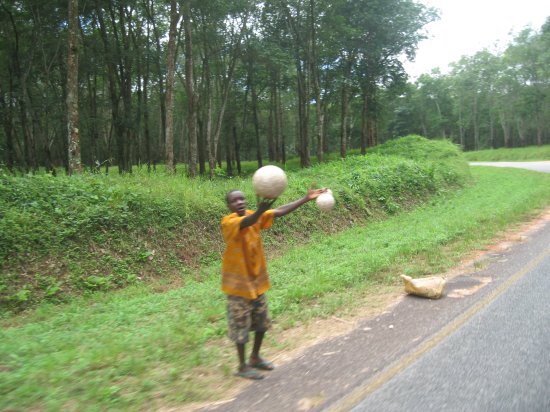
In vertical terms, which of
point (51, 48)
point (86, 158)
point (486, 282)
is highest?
point (51, 48)

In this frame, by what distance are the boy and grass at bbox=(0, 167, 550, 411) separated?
0.45 m

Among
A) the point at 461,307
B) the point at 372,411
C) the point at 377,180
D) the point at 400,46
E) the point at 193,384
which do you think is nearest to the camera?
the point at 372,411

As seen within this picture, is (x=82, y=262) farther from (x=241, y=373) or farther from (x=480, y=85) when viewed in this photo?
(x=480, y=85)

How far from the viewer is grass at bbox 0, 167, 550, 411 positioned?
3.66 metres

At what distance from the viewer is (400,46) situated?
30.2 metres

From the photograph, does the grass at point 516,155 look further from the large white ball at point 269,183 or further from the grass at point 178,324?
the large white ball at point 269,183

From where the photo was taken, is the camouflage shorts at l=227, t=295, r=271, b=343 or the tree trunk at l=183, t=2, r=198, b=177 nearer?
the camouflage shorts at l=227, t=295, r=271, b=343

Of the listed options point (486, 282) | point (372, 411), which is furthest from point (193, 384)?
point (486, 282)

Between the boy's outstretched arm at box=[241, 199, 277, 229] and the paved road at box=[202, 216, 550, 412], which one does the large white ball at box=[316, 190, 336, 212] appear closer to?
the boy's outstretched arm at box=[241, 199, 277, 229]

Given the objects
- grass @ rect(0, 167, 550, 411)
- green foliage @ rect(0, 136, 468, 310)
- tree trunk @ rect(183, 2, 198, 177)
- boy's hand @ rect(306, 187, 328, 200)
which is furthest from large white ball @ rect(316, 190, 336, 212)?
tree trunk @ rect(183, 2, 198, 177)

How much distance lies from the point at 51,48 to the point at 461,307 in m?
26.0

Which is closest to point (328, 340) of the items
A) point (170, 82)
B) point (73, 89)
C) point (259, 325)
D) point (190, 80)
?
point (259, 325)

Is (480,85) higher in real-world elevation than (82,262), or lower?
higher

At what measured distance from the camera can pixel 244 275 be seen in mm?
3943
